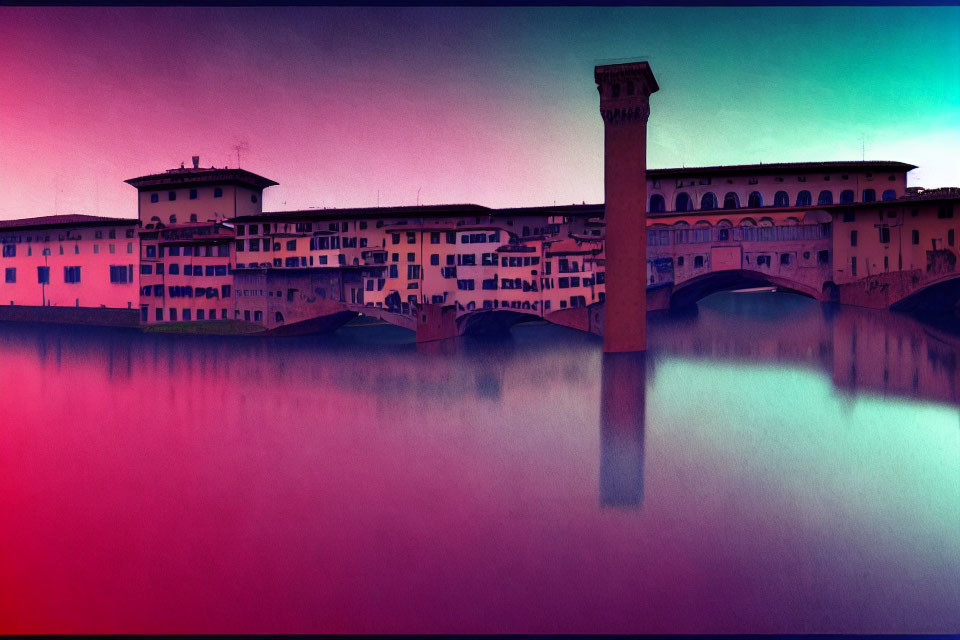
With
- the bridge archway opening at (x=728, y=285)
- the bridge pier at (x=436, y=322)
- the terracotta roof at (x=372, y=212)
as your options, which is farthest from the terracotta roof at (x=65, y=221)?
the bridge archway opening at (x=728, y=285)

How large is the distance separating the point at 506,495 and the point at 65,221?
2033 cm

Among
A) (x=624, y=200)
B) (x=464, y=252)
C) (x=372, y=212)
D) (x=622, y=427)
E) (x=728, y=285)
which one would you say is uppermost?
(x=372, y=212)

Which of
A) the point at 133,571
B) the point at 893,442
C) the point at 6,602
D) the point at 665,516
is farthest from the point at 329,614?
the point at 893,442

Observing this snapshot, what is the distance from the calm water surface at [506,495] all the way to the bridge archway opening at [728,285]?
109 cm

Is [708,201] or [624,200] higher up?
[708,201]

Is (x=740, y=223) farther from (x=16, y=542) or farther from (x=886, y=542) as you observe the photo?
(x=16, y=542)

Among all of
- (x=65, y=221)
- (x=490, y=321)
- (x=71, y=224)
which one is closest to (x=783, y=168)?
(x=490, y=321)

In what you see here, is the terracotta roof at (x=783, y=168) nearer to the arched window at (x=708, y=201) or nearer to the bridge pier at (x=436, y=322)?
the arched window at (x=708, y=201)

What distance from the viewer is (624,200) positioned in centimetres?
1368

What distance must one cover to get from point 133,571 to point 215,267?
14.4 metres

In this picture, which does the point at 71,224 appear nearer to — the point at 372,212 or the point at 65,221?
the point at 65,221

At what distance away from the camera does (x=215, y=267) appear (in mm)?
19734

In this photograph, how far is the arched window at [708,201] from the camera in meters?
17.9

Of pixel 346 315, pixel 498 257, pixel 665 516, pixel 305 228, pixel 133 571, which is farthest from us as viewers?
pixel 346 315
